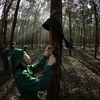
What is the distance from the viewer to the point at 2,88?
8977 mm

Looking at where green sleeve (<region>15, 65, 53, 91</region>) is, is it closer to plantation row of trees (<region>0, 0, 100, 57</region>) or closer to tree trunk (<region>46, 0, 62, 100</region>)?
tree trunk (<region>46, 0, 62, 100</region>)

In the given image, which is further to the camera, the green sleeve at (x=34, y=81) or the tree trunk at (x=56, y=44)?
the tree trunk at (x=56, y=44)

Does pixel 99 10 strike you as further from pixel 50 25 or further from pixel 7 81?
pixel 50 25

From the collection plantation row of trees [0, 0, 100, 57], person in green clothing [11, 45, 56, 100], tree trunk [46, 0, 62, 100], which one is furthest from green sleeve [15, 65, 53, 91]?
plantation row of trees [0, 0, 100, 57]

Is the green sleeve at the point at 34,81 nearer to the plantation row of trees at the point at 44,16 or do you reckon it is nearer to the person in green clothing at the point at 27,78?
the person in green clothing at the point at 27,78

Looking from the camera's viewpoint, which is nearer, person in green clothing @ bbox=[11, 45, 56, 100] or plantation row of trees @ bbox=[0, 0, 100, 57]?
person in green clothing @ bbox=[11, 45, 56, 100]

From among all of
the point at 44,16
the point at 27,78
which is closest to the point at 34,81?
the point at 27,78

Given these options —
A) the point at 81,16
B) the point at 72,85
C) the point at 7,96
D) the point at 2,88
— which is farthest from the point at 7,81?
the point at 81,16

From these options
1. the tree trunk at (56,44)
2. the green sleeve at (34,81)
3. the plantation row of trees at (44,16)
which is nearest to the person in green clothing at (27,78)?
the green sleeve at (34,81)

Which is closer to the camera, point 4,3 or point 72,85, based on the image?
point 72,85

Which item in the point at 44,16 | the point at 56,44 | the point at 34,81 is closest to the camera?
the point at 34,81

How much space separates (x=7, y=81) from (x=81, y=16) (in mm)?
26951

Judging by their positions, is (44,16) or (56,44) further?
(44,16)

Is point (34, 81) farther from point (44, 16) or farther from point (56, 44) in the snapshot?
point (44, 16)
